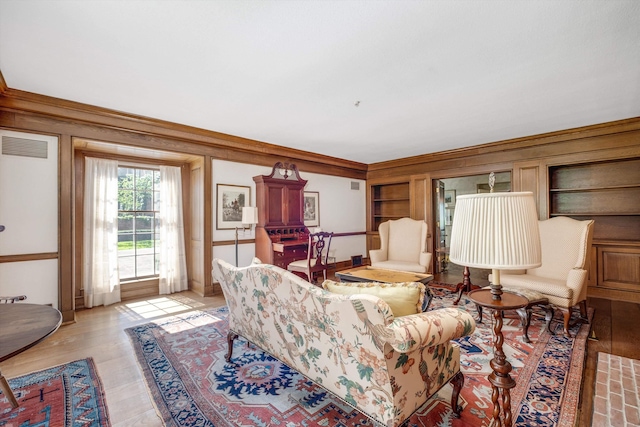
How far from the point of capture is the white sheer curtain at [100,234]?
3908 mm

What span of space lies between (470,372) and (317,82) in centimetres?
277

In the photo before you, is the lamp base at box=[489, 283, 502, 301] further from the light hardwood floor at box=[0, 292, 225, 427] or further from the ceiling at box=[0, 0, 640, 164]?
the light hardwood floor at box=[0, 292, 225, 427]

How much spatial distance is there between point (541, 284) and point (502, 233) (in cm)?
259

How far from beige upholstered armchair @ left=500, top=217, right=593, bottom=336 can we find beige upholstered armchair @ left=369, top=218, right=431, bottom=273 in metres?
1.39

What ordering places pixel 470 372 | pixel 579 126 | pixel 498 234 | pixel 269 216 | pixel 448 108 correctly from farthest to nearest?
1. pixel 269 216
2. pixel 579 126
3. pixel 448 108
4. pixel 470 372
5. pixel 498 234

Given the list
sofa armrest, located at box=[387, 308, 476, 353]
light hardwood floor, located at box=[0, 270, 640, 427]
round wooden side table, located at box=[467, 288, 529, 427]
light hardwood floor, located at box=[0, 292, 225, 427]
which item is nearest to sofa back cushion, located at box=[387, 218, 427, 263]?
light hardwood floor, located at box=[0, 270, 640, 427]

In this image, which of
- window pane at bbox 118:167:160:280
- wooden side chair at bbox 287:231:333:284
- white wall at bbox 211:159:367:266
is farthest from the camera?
white wall at bbox 211:159:367:266

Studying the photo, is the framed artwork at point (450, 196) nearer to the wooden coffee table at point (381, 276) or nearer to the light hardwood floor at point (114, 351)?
the wooden coffee table at point (381, 276)

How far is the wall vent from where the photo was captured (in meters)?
2.96

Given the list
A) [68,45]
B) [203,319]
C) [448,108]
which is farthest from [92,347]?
[448,108]

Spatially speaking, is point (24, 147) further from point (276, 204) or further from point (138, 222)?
point (276, 204)

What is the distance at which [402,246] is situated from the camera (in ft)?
16.5

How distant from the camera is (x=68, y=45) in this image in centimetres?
210

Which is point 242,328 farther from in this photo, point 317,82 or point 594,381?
point 594,381
